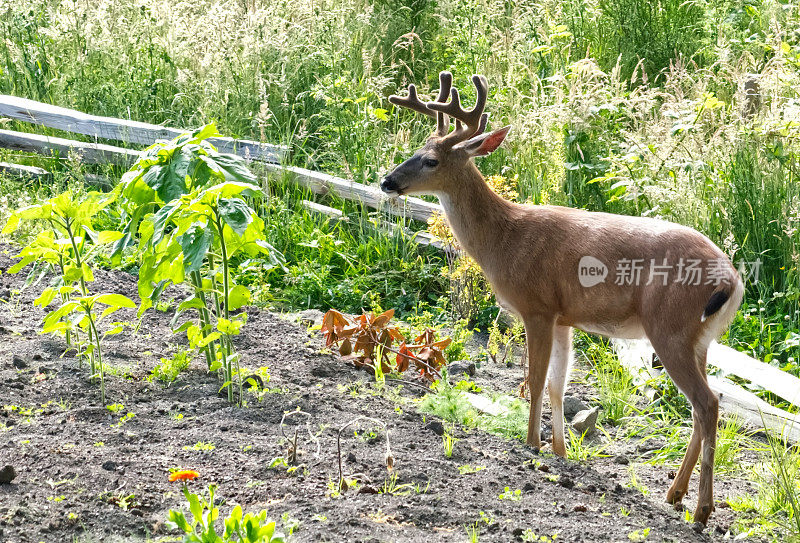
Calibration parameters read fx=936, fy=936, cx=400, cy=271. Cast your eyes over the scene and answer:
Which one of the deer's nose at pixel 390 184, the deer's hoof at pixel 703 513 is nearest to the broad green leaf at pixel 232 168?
the deer's nose at pixel 390 184

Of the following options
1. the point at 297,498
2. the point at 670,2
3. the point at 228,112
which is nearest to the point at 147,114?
the point at 228,112

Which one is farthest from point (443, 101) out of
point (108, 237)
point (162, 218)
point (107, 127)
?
point (107, 127)

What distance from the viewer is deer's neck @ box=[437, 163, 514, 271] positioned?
5.25m

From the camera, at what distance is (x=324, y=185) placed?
8.46 m

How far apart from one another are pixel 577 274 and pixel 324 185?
396 centimetres

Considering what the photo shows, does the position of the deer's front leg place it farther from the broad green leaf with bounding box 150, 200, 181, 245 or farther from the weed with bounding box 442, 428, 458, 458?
the broad green leaf with bounding box 150, 200, 181, 245

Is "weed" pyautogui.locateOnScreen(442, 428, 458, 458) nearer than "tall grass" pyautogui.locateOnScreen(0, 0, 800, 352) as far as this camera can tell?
Yes

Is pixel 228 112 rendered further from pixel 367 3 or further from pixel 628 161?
pixel 628 161

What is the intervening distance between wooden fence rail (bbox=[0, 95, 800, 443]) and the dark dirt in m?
0.80

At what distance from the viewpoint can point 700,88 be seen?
26.1ft

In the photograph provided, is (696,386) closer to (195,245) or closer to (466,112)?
(466,112)

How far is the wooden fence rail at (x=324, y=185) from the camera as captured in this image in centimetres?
553

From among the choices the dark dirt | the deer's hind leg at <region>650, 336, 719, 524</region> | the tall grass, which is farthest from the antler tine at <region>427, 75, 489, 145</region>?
the tall grass

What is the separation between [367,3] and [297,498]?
863 cm
